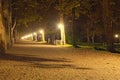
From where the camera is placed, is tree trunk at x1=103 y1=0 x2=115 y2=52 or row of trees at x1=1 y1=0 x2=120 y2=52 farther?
row of trees at x1=1 y1=0 x2=120 y2=52

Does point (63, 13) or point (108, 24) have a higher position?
point (63, 13)

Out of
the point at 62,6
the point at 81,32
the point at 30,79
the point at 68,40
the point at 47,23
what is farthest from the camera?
the point at 81,32

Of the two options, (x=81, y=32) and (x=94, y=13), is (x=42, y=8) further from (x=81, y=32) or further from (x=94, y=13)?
(x=81, y=32)

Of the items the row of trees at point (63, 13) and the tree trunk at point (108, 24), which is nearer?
the tree trunk at point (108, 24)

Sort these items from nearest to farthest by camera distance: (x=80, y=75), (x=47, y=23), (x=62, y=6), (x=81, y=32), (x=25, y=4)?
(x=80, y=75) → (x=62, y=6) → (x=25, y=4) → (x=47, y=23) → (x=81, y=32)

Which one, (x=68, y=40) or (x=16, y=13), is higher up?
(x=16, y=13)

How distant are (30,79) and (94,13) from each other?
4086 centimetres

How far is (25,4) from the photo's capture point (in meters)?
53.9

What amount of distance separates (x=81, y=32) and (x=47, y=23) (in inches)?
450

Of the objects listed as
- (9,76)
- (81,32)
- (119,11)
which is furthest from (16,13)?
(9,76)

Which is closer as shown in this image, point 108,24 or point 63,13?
point 108,24

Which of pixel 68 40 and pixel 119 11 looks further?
pixel 68 40

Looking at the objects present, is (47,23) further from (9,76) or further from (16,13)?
(9,76)

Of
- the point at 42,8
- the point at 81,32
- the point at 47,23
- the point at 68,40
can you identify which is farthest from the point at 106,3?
the point at 81,32
